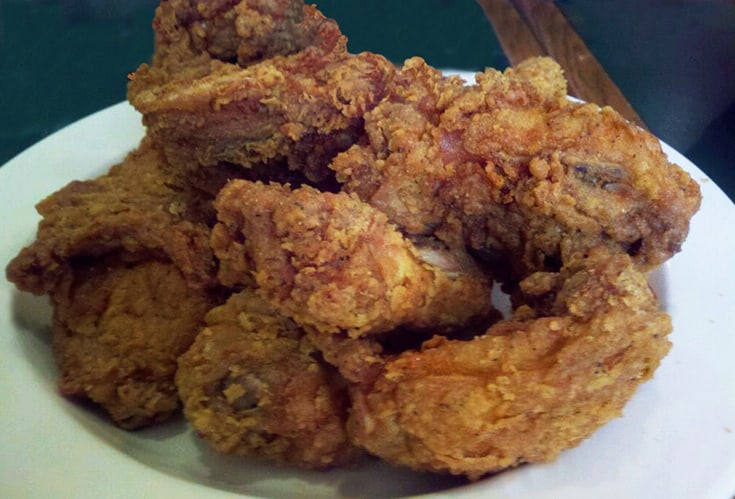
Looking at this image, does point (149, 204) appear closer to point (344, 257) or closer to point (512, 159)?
point (344, 257)

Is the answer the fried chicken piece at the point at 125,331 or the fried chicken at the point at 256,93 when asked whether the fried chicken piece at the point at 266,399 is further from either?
the fried chicken at the point at 256,93

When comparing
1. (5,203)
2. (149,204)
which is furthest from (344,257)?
(5,203)

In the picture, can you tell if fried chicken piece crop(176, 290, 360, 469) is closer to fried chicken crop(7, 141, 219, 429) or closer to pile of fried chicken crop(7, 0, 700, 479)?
pile of fried chicken crop(7, 0, 700, 479)

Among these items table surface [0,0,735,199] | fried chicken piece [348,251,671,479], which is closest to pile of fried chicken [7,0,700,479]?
fried chicken piece [348,251,671,479]

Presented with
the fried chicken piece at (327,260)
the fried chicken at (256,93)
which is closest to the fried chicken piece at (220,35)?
the fried chicken at (256,93)

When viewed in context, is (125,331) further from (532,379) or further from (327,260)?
(532,379)

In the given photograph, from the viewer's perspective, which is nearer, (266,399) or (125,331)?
(266,399)

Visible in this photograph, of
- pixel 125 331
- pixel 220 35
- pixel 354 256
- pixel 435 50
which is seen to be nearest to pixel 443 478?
pixel 354 256
